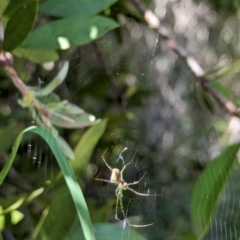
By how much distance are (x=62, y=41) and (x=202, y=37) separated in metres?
1.48

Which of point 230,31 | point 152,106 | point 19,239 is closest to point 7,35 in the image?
point 19,239

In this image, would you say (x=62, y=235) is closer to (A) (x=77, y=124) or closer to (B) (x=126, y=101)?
(A) (x=77, y=124)

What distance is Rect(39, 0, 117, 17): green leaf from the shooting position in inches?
28.4

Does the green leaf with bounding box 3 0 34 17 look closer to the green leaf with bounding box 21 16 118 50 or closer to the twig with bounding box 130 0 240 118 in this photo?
the green leaf with bounding box 21 16 118 50

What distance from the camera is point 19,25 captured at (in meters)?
0.60

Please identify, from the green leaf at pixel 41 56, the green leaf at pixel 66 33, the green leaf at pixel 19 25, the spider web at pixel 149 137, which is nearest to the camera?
the green leaf at pixel 19 25

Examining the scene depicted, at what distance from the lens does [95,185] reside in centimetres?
115

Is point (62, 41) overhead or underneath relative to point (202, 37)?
overhead

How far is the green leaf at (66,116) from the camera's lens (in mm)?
717

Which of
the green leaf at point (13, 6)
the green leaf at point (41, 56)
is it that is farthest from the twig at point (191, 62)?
the green leaf at point (13, 6)

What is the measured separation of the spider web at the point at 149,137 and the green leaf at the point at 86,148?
0.31 ft

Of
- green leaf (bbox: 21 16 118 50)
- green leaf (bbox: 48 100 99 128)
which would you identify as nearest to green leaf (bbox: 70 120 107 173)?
green leaf (bbox: 48 100 99 128)

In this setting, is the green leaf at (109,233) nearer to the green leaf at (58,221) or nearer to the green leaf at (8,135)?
the green leaf at (58,221)

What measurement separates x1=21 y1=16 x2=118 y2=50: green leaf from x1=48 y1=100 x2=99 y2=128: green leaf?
0.09m
